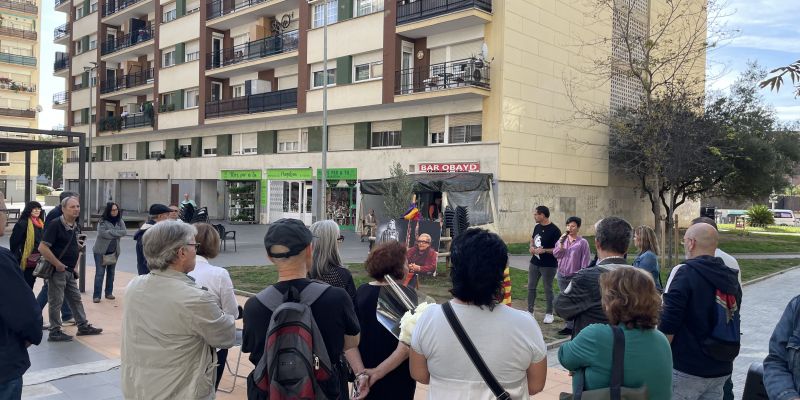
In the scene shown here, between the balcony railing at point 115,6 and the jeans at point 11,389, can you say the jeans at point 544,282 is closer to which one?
the jeans at point 11,389

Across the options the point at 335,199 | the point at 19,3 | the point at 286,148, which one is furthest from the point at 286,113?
the point at 19,3

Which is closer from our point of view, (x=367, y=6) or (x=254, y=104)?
(x=367, y=6)

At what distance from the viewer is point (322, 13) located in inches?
1117

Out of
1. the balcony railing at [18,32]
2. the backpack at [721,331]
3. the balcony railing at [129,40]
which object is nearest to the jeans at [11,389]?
the backpack at [721,331]

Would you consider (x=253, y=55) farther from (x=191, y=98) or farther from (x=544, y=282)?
(x=544, y=282)

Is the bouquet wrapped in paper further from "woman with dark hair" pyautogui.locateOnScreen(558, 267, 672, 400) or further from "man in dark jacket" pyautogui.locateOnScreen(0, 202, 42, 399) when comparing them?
"man in dark jacket" pyautogui.locateOnScreen(0, 202, 42, 399)

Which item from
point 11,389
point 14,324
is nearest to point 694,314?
point 14,324

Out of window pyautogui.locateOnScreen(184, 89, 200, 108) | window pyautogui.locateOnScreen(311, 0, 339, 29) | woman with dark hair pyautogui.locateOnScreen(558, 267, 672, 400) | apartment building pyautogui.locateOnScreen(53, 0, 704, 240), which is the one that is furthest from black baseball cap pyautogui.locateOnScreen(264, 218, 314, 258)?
window pyautogui.locateOnScreen(184, 89, 200, 108)

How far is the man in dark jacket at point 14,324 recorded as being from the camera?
322cm

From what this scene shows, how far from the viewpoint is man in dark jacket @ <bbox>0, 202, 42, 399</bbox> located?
10.6ft

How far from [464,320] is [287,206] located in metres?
29.6

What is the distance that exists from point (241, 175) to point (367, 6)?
1247 centimetres

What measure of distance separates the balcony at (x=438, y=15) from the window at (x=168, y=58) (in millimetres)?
18527

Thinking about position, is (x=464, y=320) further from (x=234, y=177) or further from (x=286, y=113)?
(x=234, y=177)
